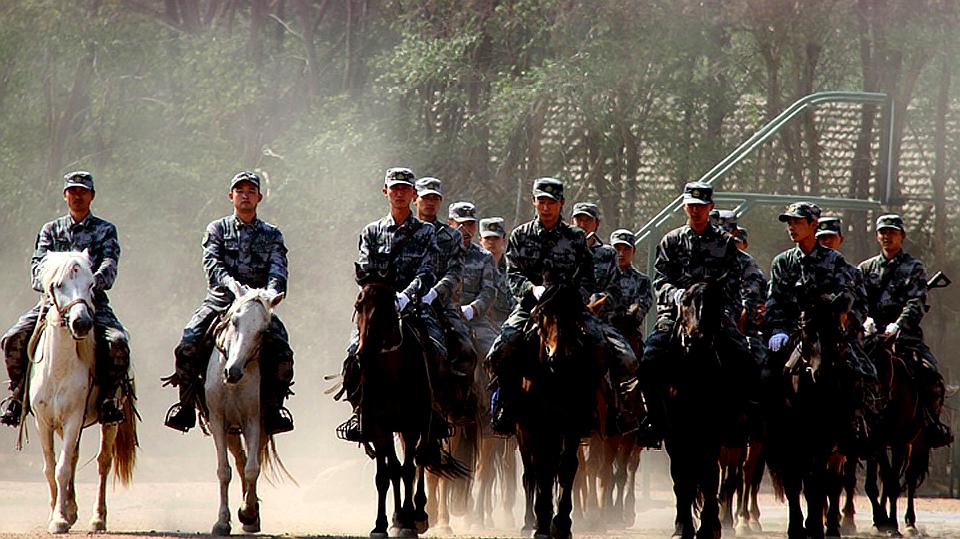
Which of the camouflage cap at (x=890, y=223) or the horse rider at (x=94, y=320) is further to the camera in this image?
the camouflage cap at (x=890, y=223)

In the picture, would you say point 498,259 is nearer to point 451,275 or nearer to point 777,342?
point 451,275

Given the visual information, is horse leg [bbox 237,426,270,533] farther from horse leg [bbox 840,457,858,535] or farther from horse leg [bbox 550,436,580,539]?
horse leg [bbox 840,457,858,535]

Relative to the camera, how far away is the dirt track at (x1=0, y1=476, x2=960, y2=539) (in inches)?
519

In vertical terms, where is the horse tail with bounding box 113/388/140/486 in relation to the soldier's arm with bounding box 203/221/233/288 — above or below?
below

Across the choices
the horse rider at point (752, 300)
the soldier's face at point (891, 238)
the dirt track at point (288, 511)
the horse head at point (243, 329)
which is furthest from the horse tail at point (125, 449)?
the soldier's face at point (891, 238)

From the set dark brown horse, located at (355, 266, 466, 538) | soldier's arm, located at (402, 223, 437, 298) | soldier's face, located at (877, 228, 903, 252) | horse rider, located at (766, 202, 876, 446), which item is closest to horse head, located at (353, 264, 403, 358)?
dark brown horse, located at (355, 266, 466, 538)

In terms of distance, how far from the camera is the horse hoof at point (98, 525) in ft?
40.2

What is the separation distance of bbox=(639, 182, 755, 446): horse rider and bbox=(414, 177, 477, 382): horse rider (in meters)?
1.50

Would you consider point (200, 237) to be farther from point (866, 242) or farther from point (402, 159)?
point (866, 242)

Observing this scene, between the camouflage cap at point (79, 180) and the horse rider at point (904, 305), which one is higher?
the camouflage cap at point (79, 180)

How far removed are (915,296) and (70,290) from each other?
293 inches

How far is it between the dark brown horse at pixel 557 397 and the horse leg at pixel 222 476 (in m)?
2.30

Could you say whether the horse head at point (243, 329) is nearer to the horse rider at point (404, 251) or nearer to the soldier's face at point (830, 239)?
the horse rider at point (404, 251)

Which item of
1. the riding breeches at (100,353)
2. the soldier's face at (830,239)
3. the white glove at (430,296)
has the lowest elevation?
the riding breeches at (100,353)
